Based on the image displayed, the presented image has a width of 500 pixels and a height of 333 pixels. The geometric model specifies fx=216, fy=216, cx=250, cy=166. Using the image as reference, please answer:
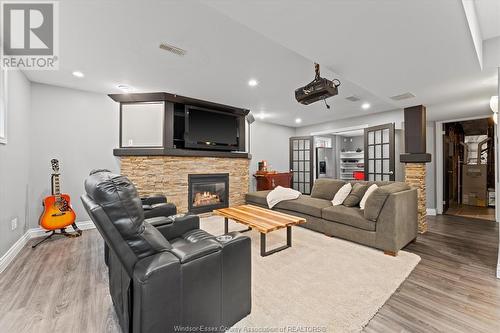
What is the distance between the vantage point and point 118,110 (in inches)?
159

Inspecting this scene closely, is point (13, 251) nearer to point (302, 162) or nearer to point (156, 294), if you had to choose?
point (156, 294)

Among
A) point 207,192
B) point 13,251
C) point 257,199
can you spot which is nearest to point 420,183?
point 257,199

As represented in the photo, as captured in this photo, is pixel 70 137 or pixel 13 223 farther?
pixel 70 137

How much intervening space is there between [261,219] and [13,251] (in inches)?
119

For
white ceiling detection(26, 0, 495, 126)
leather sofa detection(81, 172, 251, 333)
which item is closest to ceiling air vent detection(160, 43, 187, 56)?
white ceiling detection(26, 0, 495, 126)

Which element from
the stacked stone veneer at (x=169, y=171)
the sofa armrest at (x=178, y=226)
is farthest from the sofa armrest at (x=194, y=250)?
the stacked stone veneer at (x=169, y=171)

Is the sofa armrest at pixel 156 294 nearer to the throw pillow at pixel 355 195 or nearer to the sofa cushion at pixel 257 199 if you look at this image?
the throw pillow at pixel 355 195

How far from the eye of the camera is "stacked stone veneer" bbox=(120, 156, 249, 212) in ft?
13.0

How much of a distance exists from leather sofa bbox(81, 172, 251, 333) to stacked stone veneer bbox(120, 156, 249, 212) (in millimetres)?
2733

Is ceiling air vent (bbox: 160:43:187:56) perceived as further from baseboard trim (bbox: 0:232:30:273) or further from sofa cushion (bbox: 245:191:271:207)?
sofa cushion (bbox: 245:191:271:207)

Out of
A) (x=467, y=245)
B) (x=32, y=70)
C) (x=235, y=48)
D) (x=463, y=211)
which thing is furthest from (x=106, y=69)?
(x=463, y=211)

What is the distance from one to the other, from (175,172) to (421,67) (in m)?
3.98

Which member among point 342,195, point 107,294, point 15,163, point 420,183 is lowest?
point 107,294

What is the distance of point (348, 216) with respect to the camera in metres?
3.00
